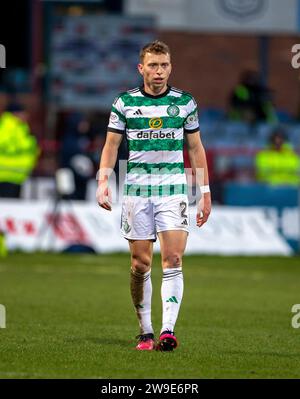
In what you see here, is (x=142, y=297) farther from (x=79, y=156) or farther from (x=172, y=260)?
(x=79, y=156)

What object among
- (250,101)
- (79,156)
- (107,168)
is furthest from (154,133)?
(250,101)

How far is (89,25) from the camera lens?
28672mm

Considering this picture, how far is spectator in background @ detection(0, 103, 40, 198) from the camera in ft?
74.8

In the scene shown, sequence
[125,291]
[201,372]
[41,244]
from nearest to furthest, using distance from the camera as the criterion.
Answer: [201,372] → [125,291] → [41,244]

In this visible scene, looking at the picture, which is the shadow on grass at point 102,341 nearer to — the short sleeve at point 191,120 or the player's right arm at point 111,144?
the player's right arm at point 111,144

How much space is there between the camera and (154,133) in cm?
1014

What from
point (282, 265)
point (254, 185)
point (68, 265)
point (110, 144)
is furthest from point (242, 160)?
point (110, 144)

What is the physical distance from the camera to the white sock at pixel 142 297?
10344 mm

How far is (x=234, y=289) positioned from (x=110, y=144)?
24.3ft

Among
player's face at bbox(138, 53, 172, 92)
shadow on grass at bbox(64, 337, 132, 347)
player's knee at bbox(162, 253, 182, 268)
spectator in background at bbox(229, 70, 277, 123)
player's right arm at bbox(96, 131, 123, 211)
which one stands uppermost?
spectator in background at bbox(229, 70, 277, 123)

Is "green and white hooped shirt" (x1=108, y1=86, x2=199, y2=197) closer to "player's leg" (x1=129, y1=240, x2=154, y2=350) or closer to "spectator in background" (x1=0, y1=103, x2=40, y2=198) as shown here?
"player's leg" (x1=129, y1=240, x2=154, y2=350)

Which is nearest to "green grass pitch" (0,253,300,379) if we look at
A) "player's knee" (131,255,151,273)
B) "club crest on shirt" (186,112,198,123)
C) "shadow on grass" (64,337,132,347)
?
"shadow on grass" (64,337,132,347)

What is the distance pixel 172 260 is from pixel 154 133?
100cm

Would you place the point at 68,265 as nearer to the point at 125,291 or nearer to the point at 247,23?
the point at 125,291
